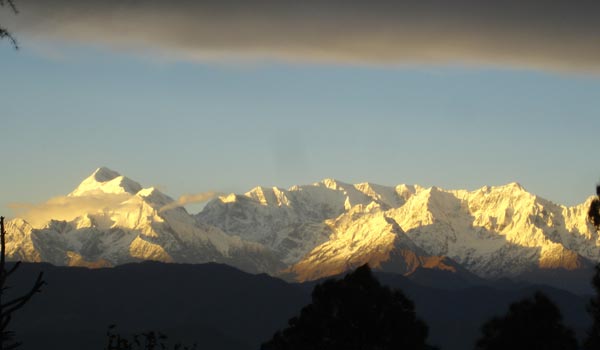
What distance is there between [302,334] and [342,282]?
3.96 m

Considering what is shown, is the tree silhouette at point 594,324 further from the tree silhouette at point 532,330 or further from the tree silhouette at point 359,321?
the tree silhouette at point 359,321

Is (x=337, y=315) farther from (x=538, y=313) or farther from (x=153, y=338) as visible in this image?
(x=153, y=338)

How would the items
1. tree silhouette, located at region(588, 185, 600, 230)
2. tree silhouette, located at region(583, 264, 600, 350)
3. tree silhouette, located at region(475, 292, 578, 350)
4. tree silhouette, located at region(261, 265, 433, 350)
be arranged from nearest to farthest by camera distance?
1. tree silhouette, located at region(583, 264, 600, 350)
2. tree silhouette, located at region(588, 185, 600, 230)
3. tree silhouette, located at region(475, 292, 578, 350)
4. tree silhouette, located at region(261, 265, 433, 350)

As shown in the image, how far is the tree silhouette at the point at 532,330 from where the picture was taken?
68.1 m

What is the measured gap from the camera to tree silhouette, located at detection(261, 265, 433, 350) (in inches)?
2886

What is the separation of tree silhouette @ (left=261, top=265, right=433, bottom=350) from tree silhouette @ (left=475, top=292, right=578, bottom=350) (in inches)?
233

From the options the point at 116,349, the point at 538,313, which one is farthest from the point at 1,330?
the point at 538,313

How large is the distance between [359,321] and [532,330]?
34.8 ft

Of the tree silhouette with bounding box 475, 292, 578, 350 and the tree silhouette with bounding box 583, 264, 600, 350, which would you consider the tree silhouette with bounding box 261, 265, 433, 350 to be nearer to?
the tree silhouette with bounding box 475, 292, 578, 350

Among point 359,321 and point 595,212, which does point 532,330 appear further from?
point 359,321

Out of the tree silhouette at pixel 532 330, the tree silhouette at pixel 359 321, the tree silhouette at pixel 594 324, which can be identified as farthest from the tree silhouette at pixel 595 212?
the tree silhouette at pixel 359 321

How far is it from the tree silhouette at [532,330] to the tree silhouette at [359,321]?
19.4 ft

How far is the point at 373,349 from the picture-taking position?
7350cm

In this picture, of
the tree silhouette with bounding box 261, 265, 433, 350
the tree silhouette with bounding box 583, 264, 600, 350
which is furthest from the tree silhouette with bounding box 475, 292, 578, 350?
the tree silhouette with bounding box 261, 265, 433, 350
